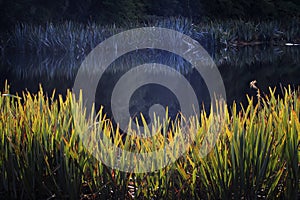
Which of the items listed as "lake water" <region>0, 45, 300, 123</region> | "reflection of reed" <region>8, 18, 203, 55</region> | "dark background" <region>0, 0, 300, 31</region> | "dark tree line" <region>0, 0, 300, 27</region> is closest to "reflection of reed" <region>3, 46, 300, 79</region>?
"lake water" <region>0, 45, 300, 123</region>

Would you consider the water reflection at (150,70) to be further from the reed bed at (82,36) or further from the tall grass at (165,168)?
the tall grass at (165,168)

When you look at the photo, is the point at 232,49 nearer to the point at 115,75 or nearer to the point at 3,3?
the point at 3,3

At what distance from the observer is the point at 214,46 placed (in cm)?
2289

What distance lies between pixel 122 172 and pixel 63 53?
17.1m

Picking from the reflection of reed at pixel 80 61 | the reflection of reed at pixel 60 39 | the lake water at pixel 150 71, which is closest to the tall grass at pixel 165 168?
the lake water at pixel 150 71

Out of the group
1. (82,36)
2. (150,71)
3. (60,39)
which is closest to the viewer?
(150,71)

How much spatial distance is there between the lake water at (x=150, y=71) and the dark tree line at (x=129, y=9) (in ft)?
12.9

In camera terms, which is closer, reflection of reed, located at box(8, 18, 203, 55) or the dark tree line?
reflection of reed, located at box(8, 18, 203, 55)

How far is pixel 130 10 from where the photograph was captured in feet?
94.2

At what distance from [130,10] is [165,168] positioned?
26.3 metres

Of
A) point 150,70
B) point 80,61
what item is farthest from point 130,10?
point 150,70

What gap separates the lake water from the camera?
1065 centimetres

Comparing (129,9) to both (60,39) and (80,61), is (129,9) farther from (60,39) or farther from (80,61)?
(80,61)

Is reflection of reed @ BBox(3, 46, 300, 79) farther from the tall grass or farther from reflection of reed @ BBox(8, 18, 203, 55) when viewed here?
the tall grass
